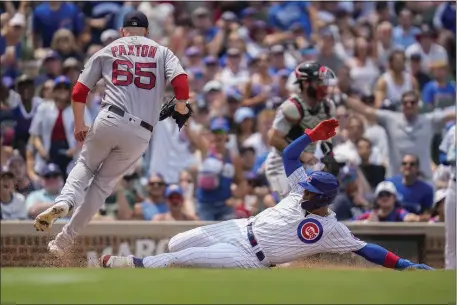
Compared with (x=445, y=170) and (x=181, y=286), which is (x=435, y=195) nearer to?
(x=445, y=170)

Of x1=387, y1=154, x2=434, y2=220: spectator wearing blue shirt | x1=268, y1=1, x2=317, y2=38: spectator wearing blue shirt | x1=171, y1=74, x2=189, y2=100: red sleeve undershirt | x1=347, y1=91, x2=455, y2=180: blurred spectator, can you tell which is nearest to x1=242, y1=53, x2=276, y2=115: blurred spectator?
x1=268, y1=1, x2=317, y2=38: spectator wearing blue shirt

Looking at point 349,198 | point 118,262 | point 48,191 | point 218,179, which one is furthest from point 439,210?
point 118,262

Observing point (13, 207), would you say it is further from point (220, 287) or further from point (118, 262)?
point (220, 287)

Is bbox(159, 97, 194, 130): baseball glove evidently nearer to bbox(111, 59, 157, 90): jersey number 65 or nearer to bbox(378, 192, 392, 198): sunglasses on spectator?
bbox(111, 59, 157, 90): jersey number 65

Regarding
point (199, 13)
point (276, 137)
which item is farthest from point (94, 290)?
point (199, 13)

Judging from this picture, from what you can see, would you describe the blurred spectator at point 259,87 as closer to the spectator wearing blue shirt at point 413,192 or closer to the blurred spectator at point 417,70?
the blurred spectator at point 417,70

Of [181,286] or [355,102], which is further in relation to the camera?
[355,102]

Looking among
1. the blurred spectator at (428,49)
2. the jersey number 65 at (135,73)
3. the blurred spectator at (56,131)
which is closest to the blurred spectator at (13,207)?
the blurred spectator at (56,131)
